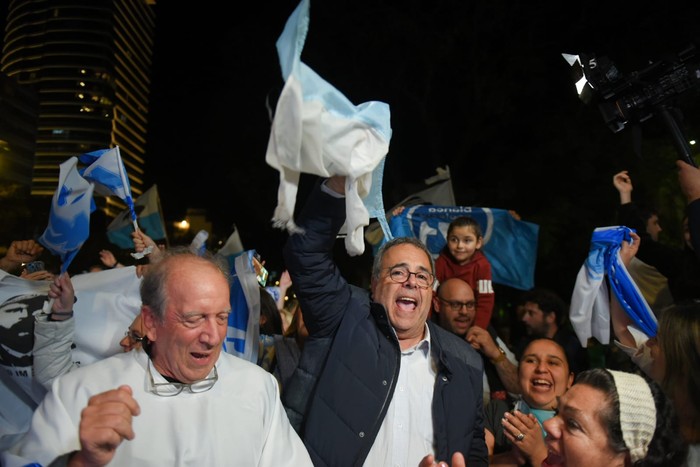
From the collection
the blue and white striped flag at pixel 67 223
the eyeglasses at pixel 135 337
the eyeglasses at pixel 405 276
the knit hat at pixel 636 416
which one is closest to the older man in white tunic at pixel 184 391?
the eyeglasses at pixel 135 337

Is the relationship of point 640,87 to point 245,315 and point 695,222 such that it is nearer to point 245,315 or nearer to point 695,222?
point 695,222

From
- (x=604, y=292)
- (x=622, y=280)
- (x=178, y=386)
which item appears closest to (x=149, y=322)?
(x=178, y=386)

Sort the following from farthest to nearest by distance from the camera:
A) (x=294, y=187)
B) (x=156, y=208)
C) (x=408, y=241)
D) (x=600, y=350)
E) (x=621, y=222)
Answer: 1. (x=156, y=208)
2. (x=600, y=350)
3. (x=621, y=222)
4. (x=408, y=241)
5. (x=294, y=187)

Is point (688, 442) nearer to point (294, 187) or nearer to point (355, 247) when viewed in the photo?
point (355, 247)

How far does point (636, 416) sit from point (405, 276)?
1218 millimetres

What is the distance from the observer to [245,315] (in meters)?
4.47

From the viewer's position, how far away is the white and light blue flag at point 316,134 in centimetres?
199

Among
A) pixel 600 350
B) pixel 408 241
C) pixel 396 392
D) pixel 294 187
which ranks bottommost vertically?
pixel 600 350

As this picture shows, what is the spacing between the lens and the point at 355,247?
93.3 inches

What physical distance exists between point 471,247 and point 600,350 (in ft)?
6.39

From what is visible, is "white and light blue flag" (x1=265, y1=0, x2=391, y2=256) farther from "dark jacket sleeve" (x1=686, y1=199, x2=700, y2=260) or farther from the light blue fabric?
the light blue fabric

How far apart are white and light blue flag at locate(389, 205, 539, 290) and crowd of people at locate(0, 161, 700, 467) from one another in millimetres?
3556

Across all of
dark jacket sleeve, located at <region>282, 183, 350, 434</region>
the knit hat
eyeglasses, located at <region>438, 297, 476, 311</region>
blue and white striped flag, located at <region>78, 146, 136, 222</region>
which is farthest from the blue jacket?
blue and white striped flag, located at <region>78, 146, 136, 222</region>

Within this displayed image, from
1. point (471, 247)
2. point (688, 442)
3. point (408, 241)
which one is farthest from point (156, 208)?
point (688, 442)
